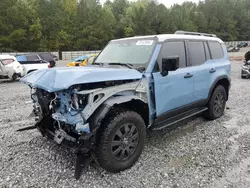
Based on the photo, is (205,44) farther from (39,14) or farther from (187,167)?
(39,14)

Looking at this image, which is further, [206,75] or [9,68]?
[9,68]

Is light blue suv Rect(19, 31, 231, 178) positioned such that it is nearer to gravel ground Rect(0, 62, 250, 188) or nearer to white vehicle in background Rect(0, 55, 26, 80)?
gravel ground Rect(0, 62, 250, 188)

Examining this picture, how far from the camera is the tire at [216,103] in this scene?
16.2 ft

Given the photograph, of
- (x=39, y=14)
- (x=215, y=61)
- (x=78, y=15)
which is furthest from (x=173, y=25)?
(x=215, y=61)

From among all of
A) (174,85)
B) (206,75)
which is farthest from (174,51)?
(206,75)

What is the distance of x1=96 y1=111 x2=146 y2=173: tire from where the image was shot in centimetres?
288

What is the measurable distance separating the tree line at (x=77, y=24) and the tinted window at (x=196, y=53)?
42.0m

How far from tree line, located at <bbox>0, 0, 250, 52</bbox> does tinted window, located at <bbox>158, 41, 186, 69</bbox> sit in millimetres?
42137

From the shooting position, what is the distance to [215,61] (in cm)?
489

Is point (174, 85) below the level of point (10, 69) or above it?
below

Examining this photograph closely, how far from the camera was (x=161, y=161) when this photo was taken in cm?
339

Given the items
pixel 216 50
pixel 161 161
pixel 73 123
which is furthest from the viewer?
pixel 216 50

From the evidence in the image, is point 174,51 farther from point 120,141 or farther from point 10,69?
point 10,69

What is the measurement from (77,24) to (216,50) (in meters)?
51.2
